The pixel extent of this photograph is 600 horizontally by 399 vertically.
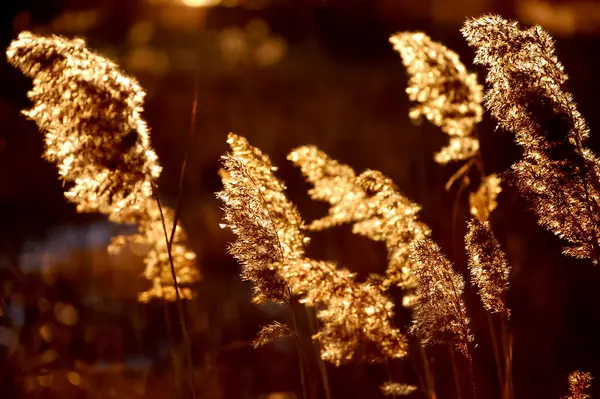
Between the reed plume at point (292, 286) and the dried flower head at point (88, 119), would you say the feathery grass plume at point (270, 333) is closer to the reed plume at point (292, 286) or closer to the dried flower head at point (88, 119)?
the reed plume at point (292, 286)

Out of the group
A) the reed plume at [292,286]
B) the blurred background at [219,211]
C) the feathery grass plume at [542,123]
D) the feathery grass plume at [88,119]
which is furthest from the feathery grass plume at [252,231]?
the blurred background at [219,211]

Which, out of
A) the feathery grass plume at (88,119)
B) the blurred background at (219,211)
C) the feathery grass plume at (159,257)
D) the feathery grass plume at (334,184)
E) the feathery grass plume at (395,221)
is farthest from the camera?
the blurred background at (219,211)

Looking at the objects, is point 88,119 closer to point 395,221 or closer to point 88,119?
point 88,119

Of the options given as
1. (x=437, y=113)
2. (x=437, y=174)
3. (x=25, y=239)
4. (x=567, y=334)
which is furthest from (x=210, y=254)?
(x=437, y=113)

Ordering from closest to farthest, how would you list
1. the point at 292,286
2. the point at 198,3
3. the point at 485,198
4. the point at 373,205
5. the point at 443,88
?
the point at 292,286
the point at 373,205
the point at 443,88
the point at 485,198
the point at 198,3

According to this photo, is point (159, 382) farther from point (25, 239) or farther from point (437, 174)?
point (437, 174)

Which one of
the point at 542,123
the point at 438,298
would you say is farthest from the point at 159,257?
the point at 542,123
